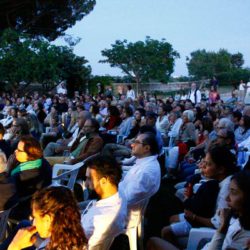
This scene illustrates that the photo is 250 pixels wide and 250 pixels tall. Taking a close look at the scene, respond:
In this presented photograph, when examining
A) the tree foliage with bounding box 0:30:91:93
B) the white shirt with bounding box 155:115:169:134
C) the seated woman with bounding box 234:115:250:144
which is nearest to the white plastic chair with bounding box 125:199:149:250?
the seated woman with bounding box 234:115:250:144

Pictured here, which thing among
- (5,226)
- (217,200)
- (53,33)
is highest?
(53,33)

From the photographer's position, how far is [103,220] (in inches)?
116

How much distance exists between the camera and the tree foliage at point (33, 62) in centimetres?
2294

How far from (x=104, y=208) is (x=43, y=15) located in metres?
30.6

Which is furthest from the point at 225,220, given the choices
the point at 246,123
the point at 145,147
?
the point at 246,123

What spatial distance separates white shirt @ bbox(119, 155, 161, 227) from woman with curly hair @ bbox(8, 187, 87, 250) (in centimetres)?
139

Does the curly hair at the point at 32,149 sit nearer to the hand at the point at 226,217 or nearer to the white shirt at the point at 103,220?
the white shirt at the point at 103,220

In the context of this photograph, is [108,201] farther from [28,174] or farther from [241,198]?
[28,174]

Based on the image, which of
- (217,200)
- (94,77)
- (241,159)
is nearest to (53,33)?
(94,77)

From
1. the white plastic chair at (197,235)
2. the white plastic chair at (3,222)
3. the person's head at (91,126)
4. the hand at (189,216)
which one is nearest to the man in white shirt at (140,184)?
the hand at (189,216)

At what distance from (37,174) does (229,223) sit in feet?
7.07

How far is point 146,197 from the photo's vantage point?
12.8 feet

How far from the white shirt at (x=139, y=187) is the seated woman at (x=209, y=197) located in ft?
1.06

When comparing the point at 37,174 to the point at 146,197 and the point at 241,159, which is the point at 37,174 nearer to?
the point at 146,197
